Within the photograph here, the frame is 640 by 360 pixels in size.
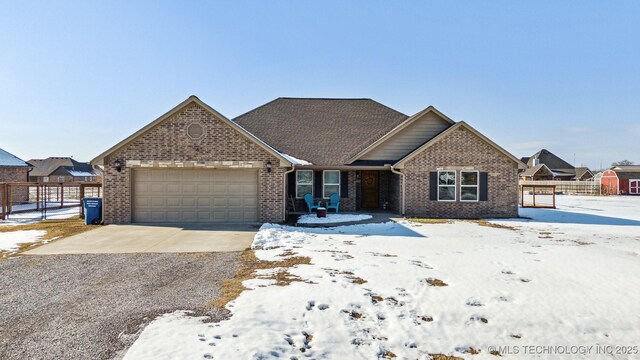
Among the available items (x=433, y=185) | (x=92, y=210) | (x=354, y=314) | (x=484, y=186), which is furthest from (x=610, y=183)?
(x=92, y=210)

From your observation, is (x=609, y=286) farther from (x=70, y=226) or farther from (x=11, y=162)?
(x=11, y=162)

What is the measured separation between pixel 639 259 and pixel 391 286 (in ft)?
20.9

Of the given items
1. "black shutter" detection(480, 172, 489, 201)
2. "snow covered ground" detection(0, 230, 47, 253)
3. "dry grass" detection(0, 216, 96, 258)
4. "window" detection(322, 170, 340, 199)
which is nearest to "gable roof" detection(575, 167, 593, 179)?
"black shutter" detection(480, 172, 489, 201)

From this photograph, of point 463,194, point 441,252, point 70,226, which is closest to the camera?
point 441,252

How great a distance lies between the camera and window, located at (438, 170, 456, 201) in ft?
52.1

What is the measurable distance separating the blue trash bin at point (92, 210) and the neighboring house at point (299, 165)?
15.2 inches

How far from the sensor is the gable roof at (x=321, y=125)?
1788 centimetres

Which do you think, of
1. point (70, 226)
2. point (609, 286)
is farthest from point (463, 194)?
point (70, 226)

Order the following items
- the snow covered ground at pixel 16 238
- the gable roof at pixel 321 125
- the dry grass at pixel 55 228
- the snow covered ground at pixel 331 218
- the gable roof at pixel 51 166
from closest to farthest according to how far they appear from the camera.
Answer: the snow covered ground at pixel 16 238
the dry grass at pixel 55 228
the snow covered ground at pixel 331 218
the gable roof at pixel 321 125
the gable roof at pixel 51 166

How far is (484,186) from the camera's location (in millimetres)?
15922

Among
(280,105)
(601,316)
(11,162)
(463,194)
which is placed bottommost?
(601,316)

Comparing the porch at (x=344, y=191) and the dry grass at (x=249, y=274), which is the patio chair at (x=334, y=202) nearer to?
the porch at (x=344, y=191)

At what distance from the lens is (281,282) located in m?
6.40

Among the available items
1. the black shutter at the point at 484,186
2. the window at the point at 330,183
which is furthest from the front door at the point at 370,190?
the black shutter at the point at 484,186
